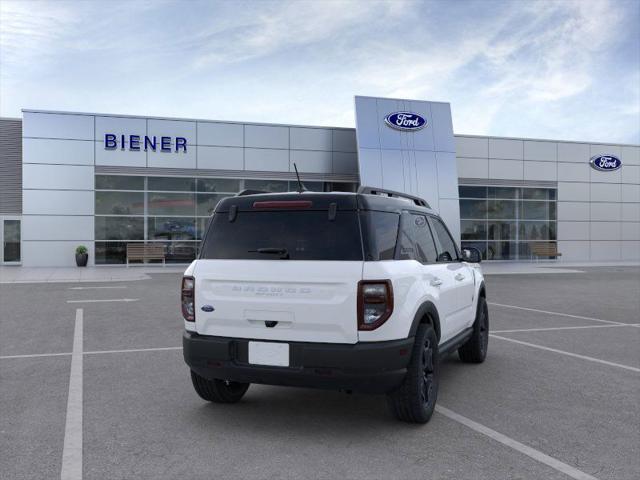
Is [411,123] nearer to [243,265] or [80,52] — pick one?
[80,52]

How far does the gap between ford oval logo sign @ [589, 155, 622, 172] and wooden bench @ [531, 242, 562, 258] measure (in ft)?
16.1

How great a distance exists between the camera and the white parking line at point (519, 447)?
354 centimetres

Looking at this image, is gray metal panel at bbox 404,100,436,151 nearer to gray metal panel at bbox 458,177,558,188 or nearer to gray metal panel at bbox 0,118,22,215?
gray metal panel at bbox 458,177,558,188

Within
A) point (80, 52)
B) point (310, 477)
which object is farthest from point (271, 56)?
point (310, 477)

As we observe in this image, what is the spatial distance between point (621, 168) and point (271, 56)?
74.1 feet

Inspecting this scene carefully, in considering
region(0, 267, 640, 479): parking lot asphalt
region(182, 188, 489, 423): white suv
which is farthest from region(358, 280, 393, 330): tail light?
region(0, 267, 640, 479): parking lot asphalt

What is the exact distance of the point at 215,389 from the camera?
4824 mm

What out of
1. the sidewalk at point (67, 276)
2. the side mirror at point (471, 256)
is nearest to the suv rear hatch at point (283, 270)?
the side mirror at point (471, 256)

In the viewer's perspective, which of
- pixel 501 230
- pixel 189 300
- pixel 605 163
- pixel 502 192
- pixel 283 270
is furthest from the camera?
pixel 605 163

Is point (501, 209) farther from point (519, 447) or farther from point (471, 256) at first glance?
point (519, 447)

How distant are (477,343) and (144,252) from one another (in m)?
20.3

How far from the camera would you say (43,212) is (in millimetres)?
23766

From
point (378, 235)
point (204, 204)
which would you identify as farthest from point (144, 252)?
point (378, 235)

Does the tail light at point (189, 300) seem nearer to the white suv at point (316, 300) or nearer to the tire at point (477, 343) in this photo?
the white suv at point (316, 300)
